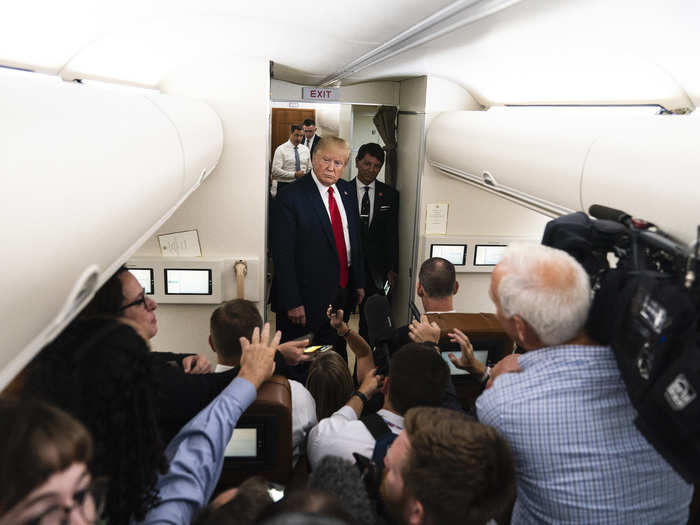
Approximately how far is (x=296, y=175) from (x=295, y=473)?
507 cm

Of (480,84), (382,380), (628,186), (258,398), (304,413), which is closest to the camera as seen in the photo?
(628,186)

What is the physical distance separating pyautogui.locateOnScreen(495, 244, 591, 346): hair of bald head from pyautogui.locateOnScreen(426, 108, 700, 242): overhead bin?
28 cm

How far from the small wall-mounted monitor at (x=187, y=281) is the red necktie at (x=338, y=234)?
0.98 metres

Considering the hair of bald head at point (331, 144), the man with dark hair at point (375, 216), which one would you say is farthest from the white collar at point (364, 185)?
the hair of bald head at point (331, 144)

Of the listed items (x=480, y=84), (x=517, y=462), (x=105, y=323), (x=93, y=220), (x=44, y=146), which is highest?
(x=480, y=84)

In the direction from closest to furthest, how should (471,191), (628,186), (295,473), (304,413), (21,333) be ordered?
1. (21,333)
2. (628,186)
3. (295,473)
4. (304,413)
5. (471,191)

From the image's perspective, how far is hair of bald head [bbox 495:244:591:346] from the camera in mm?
1367

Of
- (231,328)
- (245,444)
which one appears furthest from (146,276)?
(245,444)

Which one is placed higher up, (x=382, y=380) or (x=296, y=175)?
Result: (x=296, y=175)

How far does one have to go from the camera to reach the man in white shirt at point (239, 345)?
210 centimetres

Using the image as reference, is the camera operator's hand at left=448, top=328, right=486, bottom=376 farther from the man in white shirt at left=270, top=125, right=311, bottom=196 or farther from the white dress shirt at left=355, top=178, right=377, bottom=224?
the man in white shirt at left=270, top=125, right=311, bottom=196

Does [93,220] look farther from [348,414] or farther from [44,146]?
[348,414]

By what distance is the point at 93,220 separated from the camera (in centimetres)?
103

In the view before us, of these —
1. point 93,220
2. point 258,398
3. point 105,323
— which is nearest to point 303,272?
point 258,398
